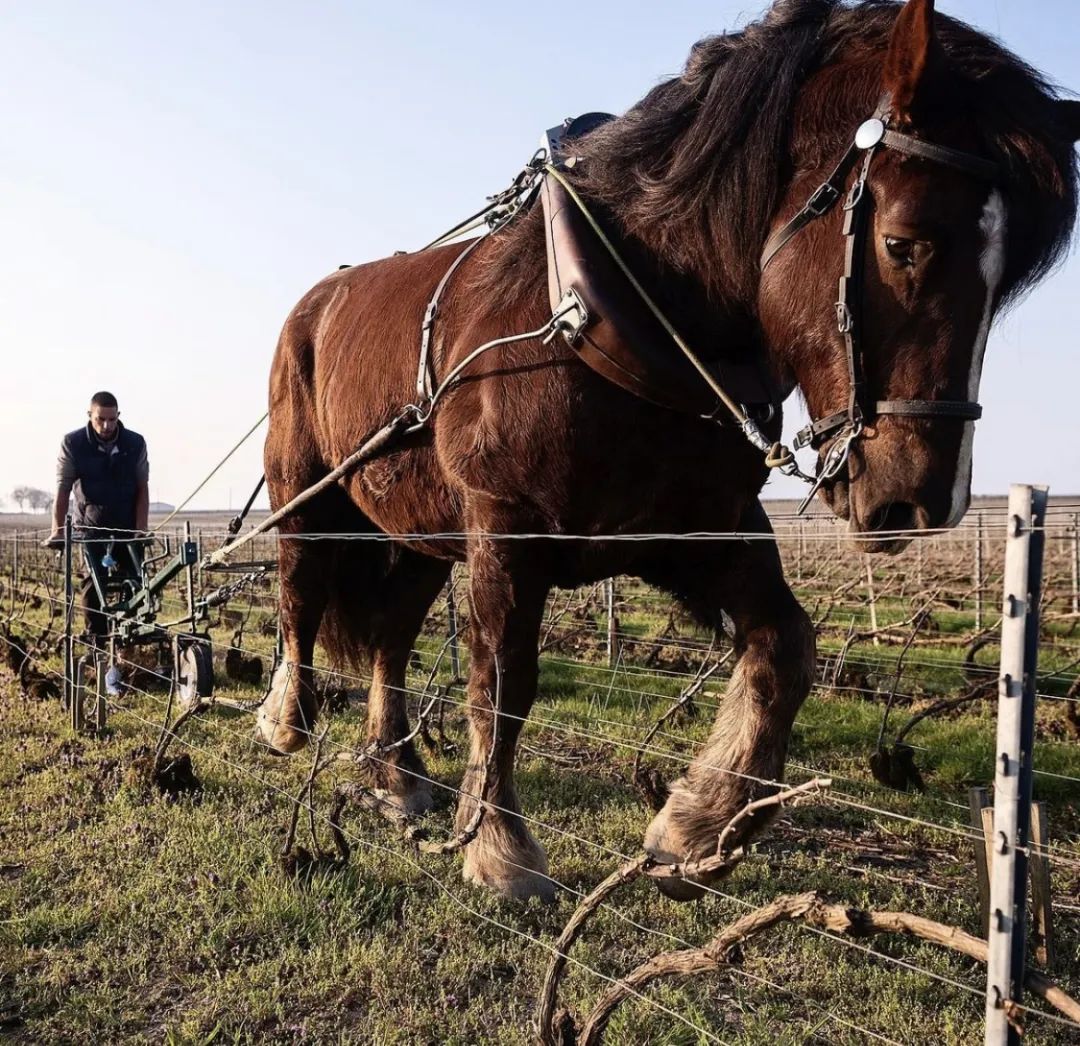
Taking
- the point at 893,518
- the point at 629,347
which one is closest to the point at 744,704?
the point at 893,518

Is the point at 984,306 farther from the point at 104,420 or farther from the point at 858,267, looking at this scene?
the point at 104,420

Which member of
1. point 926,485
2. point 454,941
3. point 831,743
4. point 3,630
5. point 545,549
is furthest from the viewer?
point 3,630

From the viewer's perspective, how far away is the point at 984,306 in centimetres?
207

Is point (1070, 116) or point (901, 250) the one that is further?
point (1070, 116)

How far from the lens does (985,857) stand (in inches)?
100.0

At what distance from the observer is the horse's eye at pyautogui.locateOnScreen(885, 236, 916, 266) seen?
6.86 feet

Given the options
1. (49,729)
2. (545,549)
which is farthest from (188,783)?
(545,549)

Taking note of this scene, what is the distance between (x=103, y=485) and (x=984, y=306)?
19.9ft

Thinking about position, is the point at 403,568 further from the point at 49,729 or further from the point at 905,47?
the point at 905,47

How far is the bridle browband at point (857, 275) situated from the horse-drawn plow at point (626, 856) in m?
0.26

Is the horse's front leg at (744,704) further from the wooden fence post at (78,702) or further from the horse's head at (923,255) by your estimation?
the wooden fence post at (78,702)

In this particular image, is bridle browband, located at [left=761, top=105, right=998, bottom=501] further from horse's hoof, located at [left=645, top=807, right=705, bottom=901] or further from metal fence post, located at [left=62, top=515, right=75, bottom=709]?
metal fence post, located at [left=62, top=515, right=75, bottom=709]

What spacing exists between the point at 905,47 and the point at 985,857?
1995 mm

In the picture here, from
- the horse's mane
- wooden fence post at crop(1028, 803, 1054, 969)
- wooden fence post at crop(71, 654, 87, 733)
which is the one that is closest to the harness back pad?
the horse's mane
